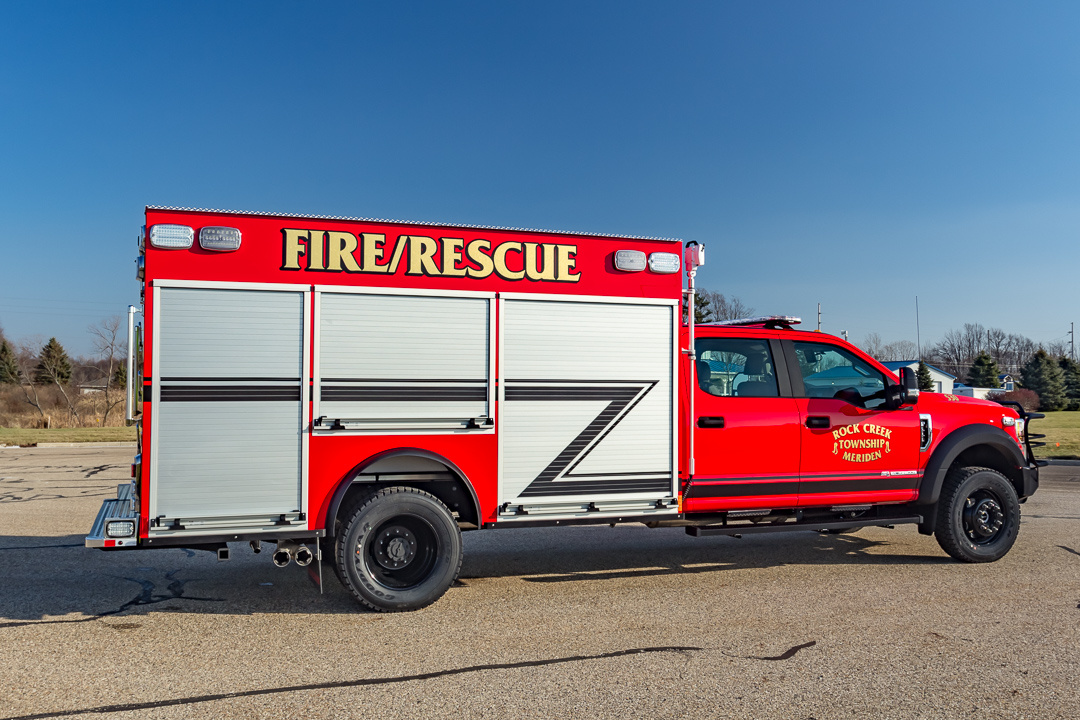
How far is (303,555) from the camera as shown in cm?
550

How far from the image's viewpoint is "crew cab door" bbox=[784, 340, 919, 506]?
6.82 m

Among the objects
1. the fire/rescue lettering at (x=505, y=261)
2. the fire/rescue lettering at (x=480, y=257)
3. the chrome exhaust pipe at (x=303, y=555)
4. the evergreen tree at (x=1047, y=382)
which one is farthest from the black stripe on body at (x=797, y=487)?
the evergreen tree at (x=1047, y=382)

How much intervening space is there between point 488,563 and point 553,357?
2.33 m

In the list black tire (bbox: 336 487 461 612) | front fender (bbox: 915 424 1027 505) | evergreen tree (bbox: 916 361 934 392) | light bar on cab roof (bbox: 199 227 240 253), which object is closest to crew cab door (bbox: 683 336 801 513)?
front fender (bbox: 915 424 1027 505)

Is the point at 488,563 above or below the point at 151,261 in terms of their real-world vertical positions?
below

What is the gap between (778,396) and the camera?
6781 mm

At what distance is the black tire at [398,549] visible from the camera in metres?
5.54

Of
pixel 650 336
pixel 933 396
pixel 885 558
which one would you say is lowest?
pixel 885 558

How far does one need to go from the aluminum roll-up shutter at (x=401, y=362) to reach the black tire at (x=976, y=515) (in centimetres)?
439

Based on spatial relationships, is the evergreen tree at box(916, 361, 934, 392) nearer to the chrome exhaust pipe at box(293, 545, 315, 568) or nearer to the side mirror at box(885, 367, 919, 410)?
the side mirror at box(885, 367, 919, 410)

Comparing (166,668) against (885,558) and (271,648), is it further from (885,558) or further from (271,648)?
(885,558)

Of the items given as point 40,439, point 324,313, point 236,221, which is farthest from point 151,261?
point 40,439

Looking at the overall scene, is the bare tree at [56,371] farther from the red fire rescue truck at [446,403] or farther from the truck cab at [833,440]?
the truck cab at [833,440]

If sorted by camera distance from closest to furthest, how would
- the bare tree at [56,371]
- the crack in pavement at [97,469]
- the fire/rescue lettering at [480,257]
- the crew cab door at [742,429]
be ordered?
the fire/rescue lettering at [480,257]
the crew cab door at [742,429]
the crack in pavement at [97,469]
the bare tree at [56,371]
